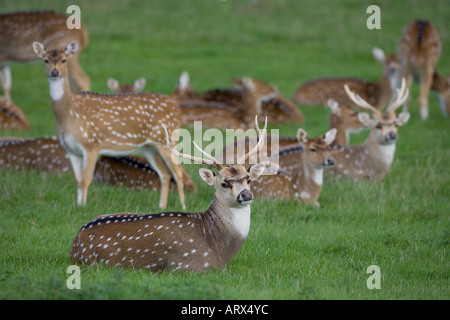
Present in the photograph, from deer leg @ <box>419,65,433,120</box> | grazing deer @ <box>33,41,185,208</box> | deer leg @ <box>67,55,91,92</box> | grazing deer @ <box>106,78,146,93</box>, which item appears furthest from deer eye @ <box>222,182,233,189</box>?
deer leg @ <box>419,65,433,120</box>

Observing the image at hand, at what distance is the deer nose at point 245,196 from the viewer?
601cm

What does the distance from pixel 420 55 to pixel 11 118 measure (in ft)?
21.9

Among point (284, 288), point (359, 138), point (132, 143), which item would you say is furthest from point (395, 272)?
point (359, 138)

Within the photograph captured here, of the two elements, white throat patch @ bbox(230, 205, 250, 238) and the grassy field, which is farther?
white throat patch @ bbox(230, 205, 250, 238)

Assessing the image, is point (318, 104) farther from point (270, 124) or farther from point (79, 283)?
point (79, 283)

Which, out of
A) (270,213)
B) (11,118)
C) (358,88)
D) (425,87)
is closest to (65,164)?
(11,118)

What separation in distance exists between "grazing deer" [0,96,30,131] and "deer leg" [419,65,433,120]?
244 inches

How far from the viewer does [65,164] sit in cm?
951

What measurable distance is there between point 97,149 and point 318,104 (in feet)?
22.8

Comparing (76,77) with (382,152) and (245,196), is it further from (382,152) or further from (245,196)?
(245,196)

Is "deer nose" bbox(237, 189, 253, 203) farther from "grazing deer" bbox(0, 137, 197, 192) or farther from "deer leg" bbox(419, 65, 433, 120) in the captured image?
"deer leg" bbox(419, 65, 433, 120)

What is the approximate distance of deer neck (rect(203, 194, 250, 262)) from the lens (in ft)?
20.4

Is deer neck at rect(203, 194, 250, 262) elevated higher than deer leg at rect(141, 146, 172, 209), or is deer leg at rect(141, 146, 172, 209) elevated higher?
deer leg at rect(141, 146, 172, 209)

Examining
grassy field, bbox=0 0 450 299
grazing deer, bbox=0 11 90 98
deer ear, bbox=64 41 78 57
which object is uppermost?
grazing deer, bbox=0 11 90 98
